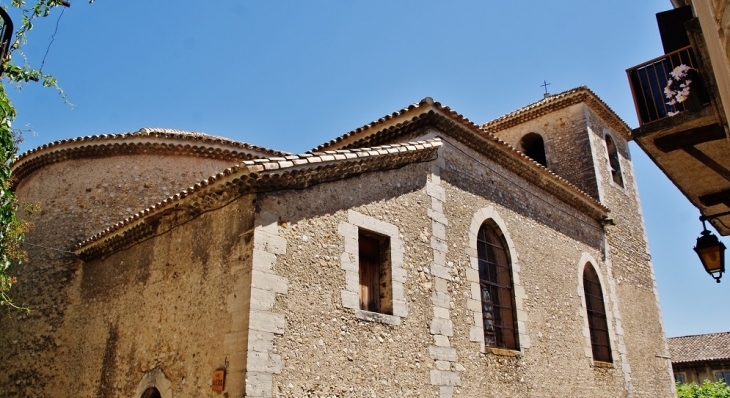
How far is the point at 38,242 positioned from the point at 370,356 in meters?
7.54

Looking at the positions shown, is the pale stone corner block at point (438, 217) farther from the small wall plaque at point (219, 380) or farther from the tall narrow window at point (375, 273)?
the small wall plaque at point (219, 380)

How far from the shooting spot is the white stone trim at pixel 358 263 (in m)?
6.52

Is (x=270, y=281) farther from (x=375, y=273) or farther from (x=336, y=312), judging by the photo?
(x=375, y=273)

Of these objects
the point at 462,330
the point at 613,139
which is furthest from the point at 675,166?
the point at 613,139

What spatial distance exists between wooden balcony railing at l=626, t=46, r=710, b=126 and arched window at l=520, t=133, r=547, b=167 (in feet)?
32.4

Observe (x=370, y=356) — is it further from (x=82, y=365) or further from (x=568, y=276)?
(x=568, y=276)

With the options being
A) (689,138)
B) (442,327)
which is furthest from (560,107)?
(689,138)

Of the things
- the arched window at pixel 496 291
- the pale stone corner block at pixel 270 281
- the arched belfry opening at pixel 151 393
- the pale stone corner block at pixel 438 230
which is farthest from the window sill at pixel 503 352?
the arched belfry opening at pixel 151 393

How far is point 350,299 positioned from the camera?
21.2 ft

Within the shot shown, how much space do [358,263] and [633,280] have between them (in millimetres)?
10098

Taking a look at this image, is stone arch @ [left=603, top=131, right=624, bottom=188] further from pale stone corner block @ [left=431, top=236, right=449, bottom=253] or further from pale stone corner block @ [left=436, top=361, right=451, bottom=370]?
pale stone corner block @ [left=436, top=361, right=451, bottom=370]

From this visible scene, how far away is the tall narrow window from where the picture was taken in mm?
6984

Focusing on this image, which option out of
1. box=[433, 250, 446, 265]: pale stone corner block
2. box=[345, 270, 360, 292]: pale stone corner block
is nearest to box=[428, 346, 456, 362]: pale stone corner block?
box=[433, 250, 446, 265]: pale stone corner block

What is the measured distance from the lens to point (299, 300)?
5.98 meters
